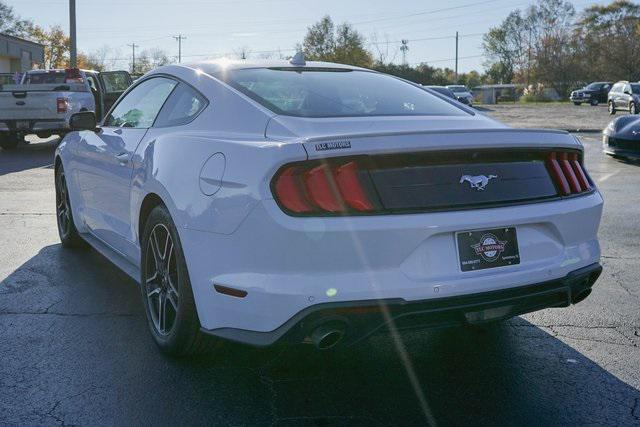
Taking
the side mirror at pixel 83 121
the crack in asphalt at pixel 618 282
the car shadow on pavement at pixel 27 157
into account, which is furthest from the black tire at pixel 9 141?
the crack in asphalt at pixel 618 282

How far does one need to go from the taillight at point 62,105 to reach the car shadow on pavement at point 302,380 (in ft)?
43.0

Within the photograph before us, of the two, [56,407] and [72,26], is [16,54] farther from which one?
[56,407]

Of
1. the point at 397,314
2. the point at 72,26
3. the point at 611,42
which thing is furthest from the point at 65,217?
the point at 611,42

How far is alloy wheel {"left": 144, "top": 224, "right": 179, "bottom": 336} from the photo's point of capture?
3.72 meters

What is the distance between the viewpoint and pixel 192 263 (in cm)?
336

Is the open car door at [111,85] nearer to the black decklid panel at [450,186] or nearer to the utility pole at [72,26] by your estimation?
the utility pole at [72,26]

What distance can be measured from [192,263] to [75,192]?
9.04 feet

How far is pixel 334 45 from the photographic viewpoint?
10056cm

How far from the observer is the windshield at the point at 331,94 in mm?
3688

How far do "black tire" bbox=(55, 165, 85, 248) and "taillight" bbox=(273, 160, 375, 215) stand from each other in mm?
3662

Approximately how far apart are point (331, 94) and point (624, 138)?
10.5 metres

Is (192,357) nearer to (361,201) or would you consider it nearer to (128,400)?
(128,400)

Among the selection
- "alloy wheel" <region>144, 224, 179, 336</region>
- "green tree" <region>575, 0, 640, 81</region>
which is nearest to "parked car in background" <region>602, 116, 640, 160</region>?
"alloy wheel" <region>144, 224, 179, 336</region>

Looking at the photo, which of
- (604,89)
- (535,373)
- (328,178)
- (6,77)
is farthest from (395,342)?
(604,89)
